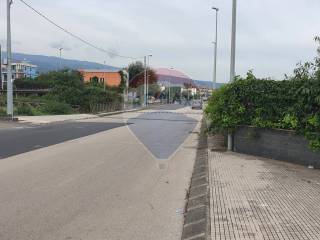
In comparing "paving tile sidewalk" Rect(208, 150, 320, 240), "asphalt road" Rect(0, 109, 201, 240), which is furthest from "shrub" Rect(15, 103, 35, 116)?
"paving tile sidewalk" Rect(208, 150, 320, 240)

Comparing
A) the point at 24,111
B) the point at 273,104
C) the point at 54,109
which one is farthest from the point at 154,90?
the point at 273,104

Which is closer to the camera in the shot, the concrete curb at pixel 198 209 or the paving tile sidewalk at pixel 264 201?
the paving tile sidewalk at pixel 264 201

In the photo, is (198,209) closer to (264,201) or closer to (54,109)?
(264,201)

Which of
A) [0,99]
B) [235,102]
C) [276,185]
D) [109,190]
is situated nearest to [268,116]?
[235,102]

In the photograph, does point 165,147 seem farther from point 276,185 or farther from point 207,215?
point 207,215

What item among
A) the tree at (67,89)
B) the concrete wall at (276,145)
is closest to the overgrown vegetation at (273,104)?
the concrete wall at (276,145)

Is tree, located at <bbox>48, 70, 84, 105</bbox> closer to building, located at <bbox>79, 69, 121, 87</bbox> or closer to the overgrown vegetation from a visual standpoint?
the overgrown vegetation

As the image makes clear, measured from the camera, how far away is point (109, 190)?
9180 millimetres

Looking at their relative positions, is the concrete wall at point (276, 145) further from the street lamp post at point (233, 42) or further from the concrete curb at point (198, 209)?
the street lamp post at point (233, 42)

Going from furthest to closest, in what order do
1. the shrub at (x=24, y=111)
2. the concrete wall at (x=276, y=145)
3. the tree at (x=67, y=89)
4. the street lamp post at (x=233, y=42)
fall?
the tree at (x=67, y=89), the shrub at (x=24, y=111), the street lamp post at (x=233, y=42), the concrete wall at (x=276, y=145)

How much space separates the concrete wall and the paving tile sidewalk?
0.38 metres

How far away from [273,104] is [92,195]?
21.6 feet

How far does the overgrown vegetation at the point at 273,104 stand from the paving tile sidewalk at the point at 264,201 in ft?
3.65

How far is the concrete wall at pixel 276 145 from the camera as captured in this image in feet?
39.9
